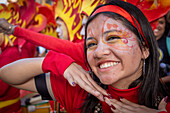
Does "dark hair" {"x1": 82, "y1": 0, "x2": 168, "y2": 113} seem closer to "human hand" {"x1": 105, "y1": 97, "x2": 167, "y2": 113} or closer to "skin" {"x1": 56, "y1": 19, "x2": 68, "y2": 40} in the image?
"human hand" {"x1": 105, "y1": 97, "x2": 167, "y2": 113}

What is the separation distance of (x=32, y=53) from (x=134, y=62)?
69.7 inches

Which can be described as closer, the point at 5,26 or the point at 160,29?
the point at 5,26

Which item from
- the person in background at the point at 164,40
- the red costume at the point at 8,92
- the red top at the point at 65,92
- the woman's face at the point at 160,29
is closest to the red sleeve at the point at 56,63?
the red top at the point at 65,92

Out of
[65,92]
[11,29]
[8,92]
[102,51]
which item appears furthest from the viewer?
[8,92]

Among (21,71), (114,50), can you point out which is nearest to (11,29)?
(21,71)

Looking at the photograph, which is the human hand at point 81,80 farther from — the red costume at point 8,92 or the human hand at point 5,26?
the red costume at point 8,92

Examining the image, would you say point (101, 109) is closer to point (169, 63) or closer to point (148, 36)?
point (148, 36)

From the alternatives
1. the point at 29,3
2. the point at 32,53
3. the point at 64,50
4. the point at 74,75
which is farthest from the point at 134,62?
the point at 32,53

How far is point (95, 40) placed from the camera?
2.15 feet

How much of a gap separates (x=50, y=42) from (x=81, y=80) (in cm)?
48

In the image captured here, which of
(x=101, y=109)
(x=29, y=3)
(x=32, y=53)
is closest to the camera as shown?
(x=101, y=109)

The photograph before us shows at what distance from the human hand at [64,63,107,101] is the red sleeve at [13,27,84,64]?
39cm

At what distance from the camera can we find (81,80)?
2.21 feet

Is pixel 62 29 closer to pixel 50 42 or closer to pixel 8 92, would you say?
pixel 50 42
